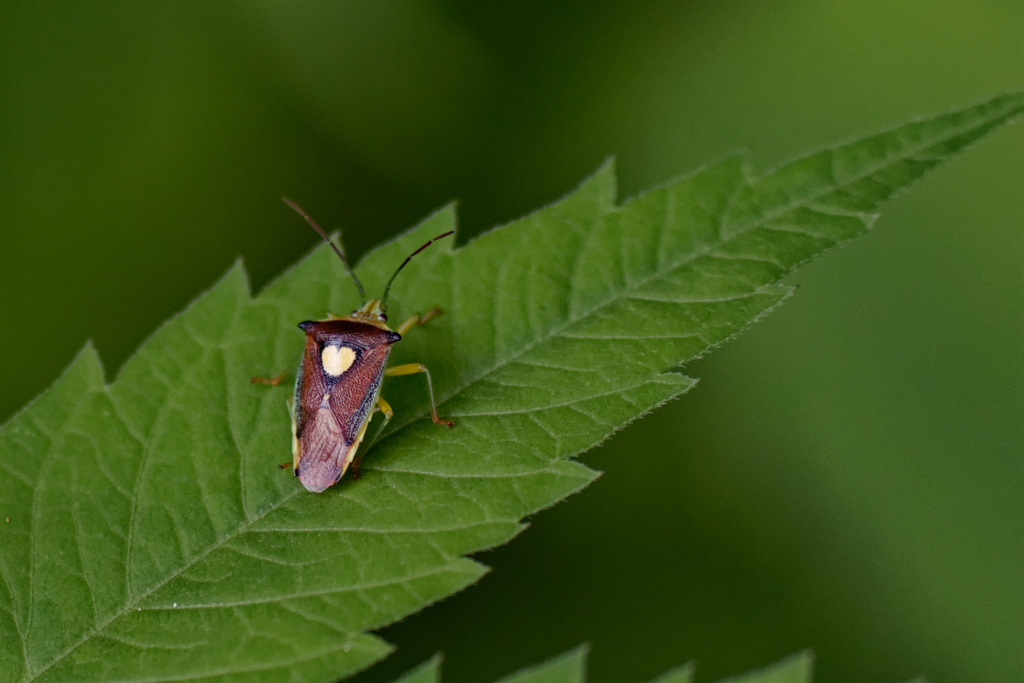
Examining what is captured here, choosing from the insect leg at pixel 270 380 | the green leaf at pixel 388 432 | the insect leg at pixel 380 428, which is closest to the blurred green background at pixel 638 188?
the green leaf at pixel 388 432

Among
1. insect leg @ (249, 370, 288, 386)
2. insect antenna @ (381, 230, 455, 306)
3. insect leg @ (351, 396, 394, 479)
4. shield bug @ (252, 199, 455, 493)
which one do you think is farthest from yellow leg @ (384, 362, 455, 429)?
insect leg @ (249, 370, 288, 386)

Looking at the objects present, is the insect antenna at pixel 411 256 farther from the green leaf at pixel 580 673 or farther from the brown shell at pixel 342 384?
the green leaf at pixel 580 673

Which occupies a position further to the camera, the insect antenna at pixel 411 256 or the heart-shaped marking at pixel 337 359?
the heart-shaped marking at pixel 337 359

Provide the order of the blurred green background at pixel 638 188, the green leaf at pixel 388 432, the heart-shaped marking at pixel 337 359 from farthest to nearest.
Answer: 1. the blurred green background at pixel 638 188
2. the heart-shaped marking at pixel 337 359
3. the green leaf at pixel 388 432

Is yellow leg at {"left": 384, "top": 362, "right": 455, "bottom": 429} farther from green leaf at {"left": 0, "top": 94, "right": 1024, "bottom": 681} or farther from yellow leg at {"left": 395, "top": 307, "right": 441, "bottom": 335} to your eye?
yellow leg at {"left": 395, "top": 307, "right": 441, "bottom": 335}

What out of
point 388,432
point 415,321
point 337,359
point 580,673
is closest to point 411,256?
point 415,321

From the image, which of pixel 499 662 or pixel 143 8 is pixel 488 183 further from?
pixel 499 662

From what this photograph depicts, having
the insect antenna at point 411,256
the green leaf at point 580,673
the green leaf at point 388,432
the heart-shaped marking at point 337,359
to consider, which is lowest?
the green leaf at point 580,673
